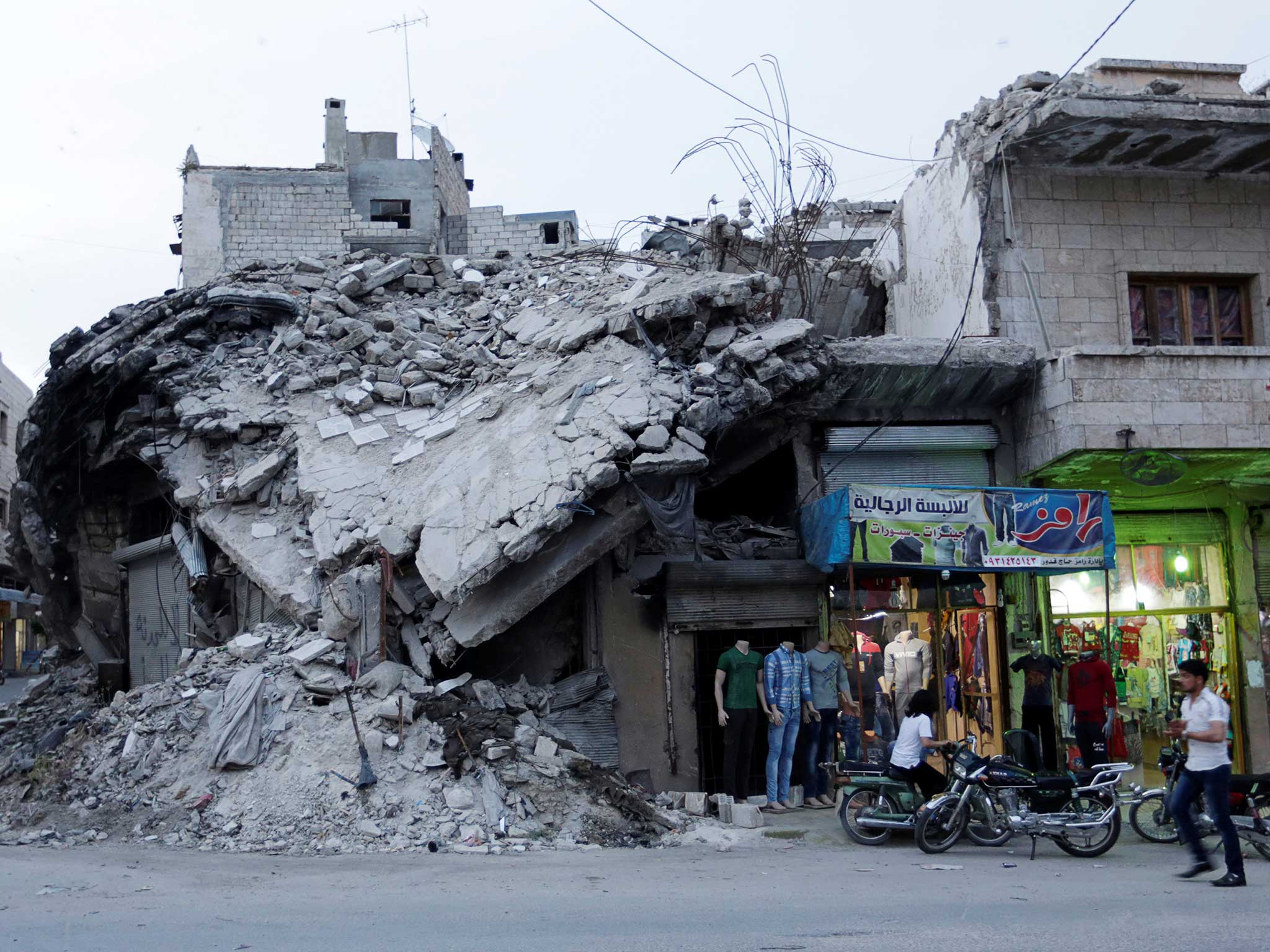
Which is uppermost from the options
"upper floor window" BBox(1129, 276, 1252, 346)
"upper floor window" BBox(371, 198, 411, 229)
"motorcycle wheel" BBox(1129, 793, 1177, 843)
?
"upper floor window" BBox(371, 198, 411, 229)

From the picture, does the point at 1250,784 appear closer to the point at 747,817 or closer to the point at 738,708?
the point at 747,817

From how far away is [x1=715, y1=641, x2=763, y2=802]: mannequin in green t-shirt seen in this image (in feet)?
35.2

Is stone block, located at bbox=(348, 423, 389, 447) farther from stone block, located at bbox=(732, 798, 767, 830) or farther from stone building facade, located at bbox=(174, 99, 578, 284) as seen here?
stone building facade, located at bbox=(174, 99, 578, 284)

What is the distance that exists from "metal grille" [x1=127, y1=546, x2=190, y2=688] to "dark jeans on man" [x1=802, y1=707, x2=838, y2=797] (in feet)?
24.8

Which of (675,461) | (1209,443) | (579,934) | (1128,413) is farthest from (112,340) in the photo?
(1209,443)

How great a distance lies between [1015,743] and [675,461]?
168 inches

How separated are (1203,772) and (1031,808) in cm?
180

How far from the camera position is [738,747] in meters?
10.8

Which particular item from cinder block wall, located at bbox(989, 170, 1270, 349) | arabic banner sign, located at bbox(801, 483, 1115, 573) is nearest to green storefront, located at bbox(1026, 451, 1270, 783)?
arabic banner sign, located at bbox(801, 483, 1115, 573)

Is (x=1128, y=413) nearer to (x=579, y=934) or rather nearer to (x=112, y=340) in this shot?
(x=579, y=934)

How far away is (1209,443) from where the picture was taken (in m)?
12.3

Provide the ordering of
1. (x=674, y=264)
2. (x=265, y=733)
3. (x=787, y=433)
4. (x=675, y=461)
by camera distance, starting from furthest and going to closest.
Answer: (x=674, y=264)
(x=787, y=433)
(x=675, y=461)
(x=265, y=733)

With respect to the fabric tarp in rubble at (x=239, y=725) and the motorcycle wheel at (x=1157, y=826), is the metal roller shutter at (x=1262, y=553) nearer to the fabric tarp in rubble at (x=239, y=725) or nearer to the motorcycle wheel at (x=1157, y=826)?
the motorcycle wheel at (x=1157, y=826)

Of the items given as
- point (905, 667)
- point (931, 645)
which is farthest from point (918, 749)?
point (931, 645)
